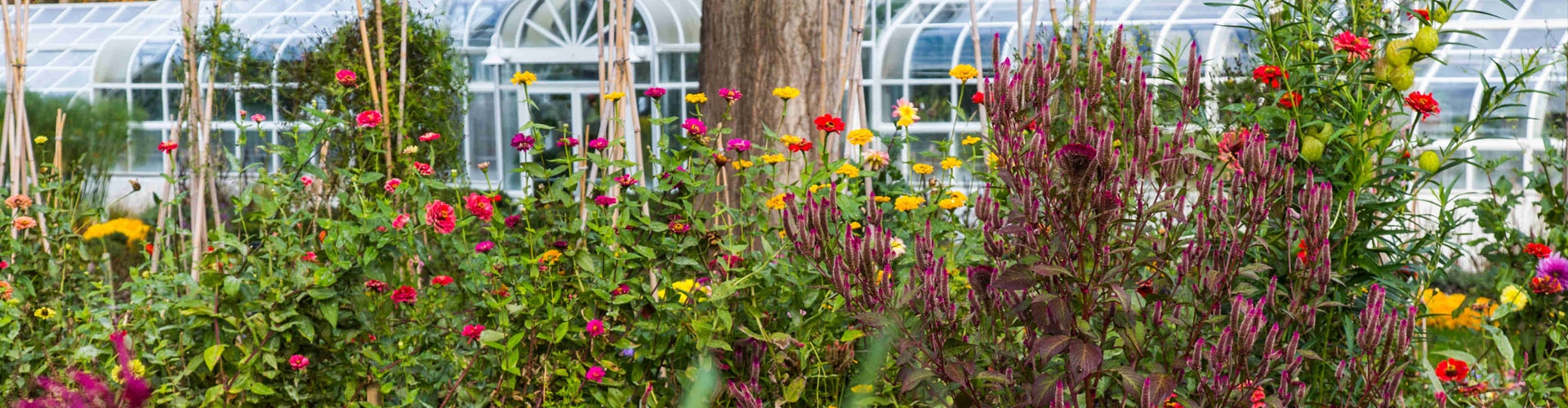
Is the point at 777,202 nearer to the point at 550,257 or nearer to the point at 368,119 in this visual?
the point at 550,257

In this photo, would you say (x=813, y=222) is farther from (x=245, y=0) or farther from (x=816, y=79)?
(x=245, y=0)

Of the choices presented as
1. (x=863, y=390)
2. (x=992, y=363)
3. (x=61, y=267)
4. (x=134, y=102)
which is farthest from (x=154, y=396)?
(x=134, y=102)

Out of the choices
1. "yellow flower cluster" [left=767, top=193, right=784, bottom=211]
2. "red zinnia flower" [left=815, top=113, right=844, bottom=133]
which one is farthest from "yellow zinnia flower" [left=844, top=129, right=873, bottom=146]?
"yellow flower cluster" [left=767, top=193, right=784, bottom=211]

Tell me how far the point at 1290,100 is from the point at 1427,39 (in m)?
0.23

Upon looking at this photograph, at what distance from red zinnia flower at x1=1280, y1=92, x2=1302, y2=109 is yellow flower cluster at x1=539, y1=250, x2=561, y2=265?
133 cm

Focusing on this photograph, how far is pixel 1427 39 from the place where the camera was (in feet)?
6.38

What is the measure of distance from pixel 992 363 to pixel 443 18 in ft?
24.2

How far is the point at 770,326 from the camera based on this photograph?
216 centimetres

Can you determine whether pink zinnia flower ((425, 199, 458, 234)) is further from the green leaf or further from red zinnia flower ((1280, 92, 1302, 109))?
red zinnia flower ((1280, 92, 1302, 109))

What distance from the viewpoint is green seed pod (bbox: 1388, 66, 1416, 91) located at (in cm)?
201

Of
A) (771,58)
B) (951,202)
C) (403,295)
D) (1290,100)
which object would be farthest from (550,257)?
(771,58)

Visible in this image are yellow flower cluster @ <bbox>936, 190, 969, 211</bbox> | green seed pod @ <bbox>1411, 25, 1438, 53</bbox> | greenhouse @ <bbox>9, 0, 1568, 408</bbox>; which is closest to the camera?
greenhouse @ <bbox>9, 0, 1568, 408</bbox>

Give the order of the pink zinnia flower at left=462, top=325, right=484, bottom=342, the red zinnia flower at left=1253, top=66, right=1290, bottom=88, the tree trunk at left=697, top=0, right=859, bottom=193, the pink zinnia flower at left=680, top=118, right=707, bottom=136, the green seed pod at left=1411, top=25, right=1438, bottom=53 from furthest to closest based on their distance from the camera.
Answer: the tree trunk at left=697, top=0, right=859, bottom=193 → the pink zinnia flower at left=680, top=118, right=707, bottom=136 → the red zinnia flower at left=1253, top=66, right=1290, bottom=88 → the pink zinnia flower at left=462, top=325, right=484, bottom=342 → the green seed pod at left=1411, top=25, right=1438, bottom=53

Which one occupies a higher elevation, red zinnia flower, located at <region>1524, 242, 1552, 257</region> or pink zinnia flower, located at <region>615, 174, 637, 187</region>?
pink zinnia flower, located at <region>615, 174, 637, 187</region>
